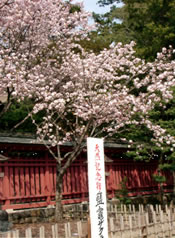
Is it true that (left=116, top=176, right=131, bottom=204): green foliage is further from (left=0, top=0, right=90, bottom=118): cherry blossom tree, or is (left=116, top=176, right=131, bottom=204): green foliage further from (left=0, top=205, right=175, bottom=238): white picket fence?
(left=0, top=0, right=90, bottom=118): cherry blossom tree

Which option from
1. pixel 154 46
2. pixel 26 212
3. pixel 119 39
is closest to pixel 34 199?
pixel 26 212

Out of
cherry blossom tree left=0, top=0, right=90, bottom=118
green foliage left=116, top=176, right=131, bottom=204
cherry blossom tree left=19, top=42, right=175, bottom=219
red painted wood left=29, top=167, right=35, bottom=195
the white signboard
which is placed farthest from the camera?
green foliage left=116, top=176, right=131, bottom=204

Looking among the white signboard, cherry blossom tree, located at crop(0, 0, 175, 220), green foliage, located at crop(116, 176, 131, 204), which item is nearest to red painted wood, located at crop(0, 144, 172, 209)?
green foliage, located at crop(116, 176, 131, 204)

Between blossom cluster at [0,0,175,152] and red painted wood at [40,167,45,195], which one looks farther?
red painted wood at [40,167,45,195]

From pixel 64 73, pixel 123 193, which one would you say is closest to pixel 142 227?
pixel 64 73

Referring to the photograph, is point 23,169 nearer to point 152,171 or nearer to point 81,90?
point 81,90

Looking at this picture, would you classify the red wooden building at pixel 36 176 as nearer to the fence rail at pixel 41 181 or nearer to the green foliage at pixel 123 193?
the fence rail at pixel 41 181

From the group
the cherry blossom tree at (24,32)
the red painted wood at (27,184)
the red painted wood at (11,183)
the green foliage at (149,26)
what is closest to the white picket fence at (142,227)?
the red painted wood at (11,183)

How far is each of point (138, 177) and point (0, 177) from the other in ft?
29.7

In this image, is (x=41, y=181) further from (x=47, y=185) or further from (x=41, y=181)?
(x=47, y=185)

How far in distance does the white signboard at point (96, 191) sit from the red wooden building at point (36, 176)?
598cm

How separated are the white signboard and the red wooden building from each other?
5981 mm

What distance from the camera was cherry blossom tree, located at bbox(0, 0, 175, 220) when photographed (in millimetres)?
12867

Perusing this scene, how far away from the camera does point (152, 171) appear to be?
21812 millimetres
